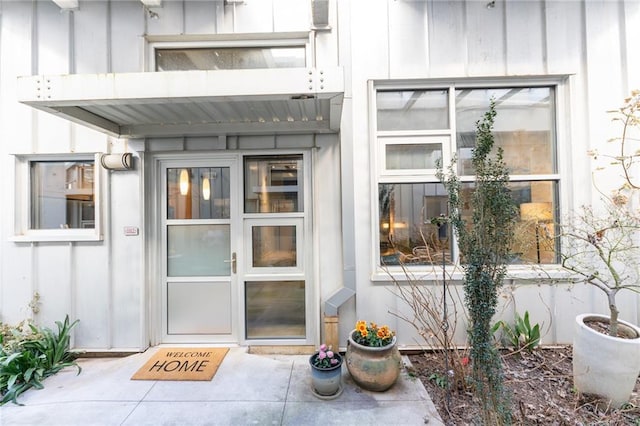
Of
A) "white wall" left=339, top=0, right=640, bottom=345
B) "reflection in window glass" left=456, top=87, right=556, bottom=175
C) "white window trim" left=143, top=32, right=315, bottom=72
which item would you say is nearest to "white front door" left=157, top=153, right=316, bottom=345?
"white wall" left=339, top=0, right=640, bottom=345

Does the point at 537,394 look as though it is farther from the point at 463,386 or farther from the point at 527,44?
the point at 527,44

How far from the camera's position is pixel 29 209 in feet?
11.2

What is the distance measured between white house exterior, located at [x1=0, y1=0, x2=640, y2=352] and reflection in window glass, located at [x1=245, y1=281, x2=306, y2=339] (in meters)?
Answer: 0.02

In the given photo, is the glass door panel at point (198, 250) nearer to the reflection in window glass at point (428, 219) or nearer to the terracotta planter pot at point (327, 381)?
the terracotta planter pot at point (327, 381)

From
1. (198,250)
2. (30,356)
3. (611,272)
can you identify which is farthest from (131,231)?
(611,272)

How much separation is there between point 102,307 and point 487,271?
4033 millimetres

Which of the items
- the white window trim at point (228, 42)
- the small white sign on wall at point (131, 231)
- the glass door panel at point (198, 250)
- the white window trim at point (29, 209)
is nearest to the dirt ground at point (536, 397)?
the glass door panel at point (198, 250)

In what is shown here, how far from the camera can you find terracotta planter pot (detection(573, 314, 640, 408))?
2289 mm

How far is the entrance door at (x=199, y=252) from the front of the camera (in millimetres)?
3484

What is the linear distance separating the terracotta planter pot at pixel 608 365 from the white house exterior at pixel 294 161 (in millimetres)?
808

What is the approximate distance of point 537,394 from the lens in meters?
2.50

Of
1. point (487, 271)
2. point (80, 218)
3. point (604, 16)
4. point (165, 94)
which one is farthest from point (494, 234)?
point (80, 218)

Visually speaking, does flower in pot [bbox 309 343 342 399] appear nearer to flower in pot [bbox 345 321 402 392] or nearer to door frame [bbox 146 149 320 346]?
flower in pot [bbox 345 321 402 392]

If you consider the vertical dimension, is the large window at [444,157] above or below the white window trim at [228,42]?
below
